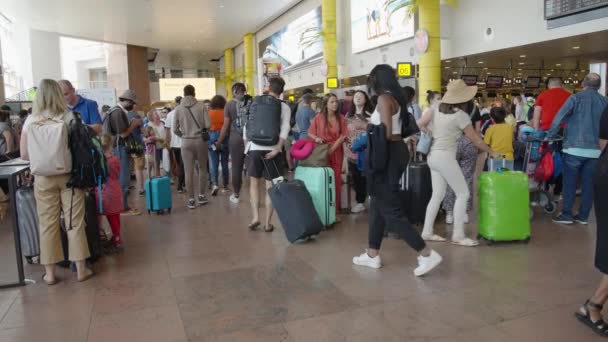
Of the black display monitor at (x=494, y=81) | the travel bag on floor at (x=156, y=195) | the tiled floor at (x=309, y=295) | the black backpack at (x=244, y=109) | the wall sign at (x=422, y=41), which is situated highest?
the wall sign at (x=422, y=41)

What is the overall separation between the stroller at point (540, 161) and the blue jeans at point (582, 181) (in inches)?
12.9

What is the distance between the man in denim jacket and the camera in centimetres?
507

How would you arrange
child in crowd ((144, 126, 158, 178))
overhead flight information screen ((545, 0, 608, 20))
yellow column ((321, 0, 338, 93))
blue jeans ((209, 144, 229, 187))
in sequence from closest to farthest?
child in crowd ((144, 126, 158, 178)), blue jeans ((209, 144, 229, 187)), overhead flight information screen ((545, 0, 608, 20)), yellow column ((321, 0, 338, 93))

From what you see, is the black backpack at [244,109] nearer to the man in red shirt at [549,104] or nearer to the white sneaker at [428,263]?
the white sneaker at [428,263]

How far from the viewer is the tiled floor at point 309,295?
2.76 meters

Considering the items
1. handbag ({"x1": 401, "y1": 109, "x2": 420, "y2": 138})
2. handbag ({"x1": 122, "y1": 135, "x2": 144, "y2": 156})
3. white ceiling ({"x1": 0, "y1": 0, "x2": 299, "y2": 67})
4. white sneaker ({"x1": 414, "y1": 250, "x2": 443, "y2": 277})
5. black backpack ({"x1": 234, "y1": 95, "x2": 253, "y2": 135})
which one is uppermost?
white ceiling ({"x1": 0, "y1": 0, "x2": 299, "y2": 67})

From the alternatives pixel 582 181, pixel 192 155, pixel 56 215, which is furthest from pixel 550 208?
pixel 56 215

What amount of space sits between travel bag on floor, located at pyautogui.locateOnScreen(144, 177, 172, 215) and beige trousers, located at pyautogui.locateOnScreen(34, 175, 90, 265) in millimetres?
2538

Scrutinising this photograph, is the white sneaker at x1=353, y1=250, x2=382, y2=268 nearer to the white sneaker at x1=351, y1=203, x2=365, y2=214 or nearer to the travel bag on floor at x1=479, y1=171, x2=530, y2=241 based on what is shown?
the travel bag on floor at x1=479, y1=171, x2=530, y2=241

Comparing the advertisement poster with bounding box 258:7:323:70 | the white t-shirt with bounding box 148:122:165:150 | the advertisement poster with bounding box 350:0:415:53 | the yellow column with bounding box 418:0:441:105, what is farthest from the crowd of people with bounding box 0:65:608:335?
the advertisement poster with bounding box 258:7:323:70

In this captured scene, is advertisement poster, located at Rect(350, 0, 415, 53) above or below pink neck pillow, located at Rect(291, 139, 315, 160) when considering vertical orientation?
above

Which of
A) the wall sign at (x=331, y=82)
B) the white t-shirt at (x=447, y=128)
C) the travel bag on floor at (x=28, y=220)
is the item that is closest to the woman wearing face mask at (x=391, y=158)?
the white t-shirt at (x=447, y=128)

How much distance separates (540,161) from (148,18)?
2062 centimetres

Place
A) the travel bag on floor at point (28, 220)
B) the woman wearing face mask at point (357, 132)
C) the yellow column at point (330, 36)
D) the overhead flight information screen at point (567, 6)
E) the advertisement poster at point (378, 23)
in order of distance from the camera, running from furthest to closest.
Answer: the yellow column at point (330, 36) < the advertisement poster at point (378, 23) < the overhead flight information screen at point (567, 6) < the woman wearing face mask at point (357, 132) < the travel bag on floor at point (28, 220)
